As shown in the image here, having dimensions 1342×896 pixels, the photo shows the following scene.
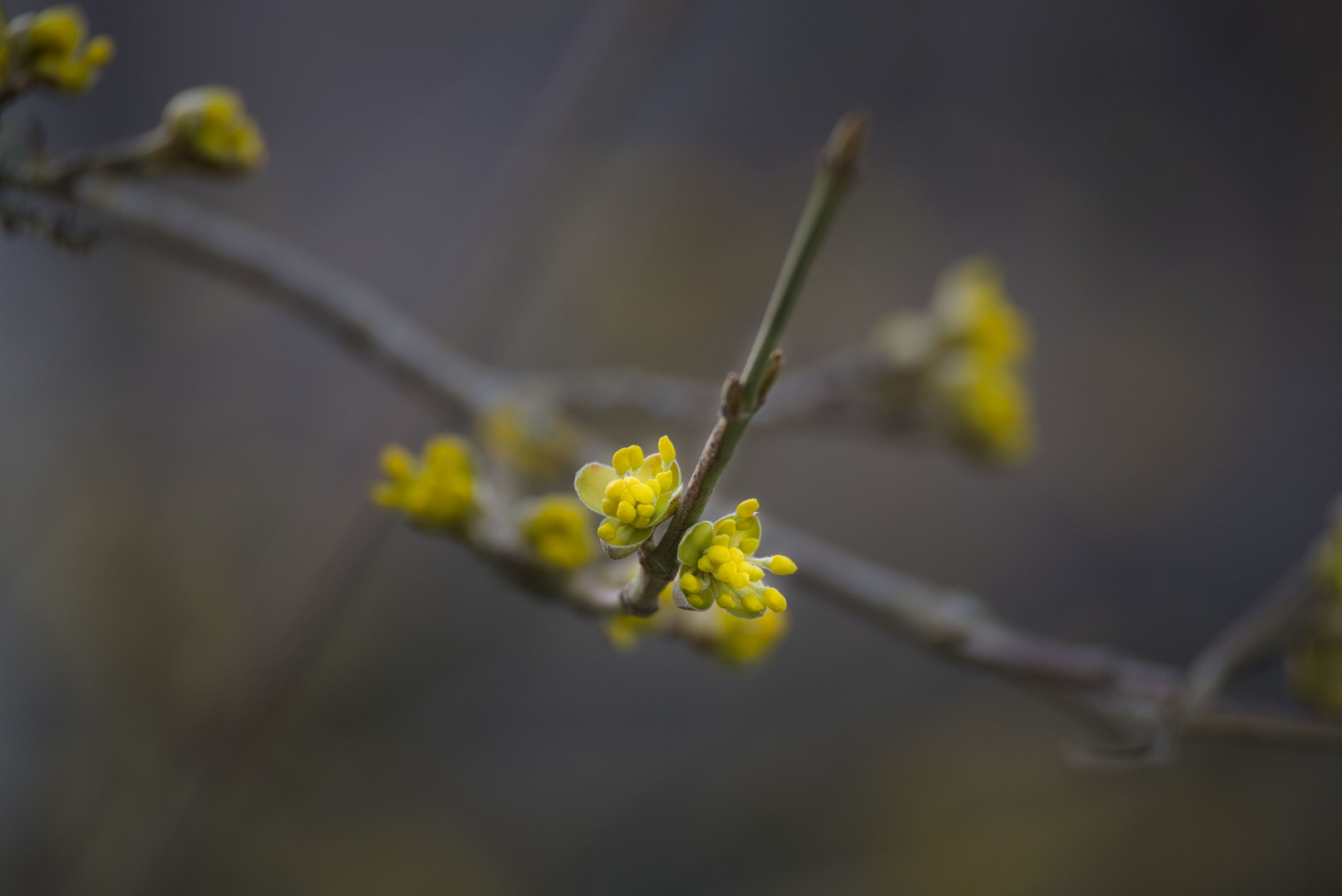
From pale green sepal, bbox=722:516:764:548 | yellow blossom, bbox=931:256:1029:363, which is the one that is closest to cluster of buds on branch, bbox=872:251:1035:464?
yellow blossom, bbox=931:256:1029:363

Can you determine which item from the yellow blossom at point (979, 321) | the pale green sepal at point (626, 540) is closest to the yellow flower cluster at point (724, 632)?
the pale green sepal at point (626, 540)

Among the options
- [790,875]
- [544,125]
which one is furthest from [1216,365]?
[544,125]

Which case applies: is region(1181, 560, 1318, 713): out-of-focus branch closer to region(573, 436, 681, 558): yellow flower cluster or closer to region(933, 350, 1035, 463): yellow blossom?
region(933, 350, 1035, 463): yellow blossom

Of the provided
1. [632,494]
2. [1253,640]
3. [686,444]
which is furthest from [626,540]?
[686,444]

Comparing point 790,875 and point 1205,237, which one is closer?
point 790,875

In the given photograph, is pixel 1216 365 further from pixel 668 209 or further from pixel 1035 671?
pixel 1035 671

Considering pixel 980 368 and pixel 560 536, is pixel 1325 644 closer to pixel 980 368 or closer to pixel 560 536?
pixel 980 368
